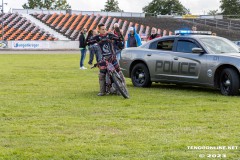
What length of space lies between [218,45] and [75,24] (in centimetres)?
4682

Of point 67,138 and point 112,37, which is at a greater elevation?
point 112,37

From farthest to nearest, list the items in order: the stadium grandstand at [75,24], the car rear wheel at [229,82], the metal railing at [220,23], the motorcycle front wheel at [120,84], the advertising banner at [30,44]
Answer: the metal railing at [220,23], the stadium grandstand at [75,24], the advertising banner at [30,44], the car rear wheel at [229,82], the motorcycle front wheel at [120,84]

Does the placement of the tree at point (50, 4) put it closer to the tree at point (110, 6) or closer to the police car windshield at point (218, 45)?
the tree at point (110, 6)

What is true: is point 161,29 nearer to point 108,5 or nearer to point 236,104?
point 236,104

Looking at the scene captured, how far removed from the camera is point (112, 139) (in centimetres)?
763

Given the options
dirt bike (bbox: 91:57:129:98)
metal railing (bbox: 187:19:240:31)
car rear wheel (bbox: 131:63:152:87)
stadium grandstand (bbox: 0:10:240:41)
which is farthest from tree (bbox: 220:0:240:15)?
dirt bike (bbox: 91:57:129:98)

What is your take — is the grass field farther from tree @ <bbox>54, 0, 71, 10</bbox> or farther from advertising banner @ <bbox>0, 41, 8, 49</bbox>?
tree @ <bbox>54, 0, 71, 10</bbox>

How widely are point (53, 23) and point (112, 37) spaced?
4756 cm

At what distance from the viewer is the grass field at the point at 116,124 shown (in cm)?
689

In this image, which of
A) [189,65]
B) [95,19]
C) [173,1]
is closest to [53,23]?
[95,19]

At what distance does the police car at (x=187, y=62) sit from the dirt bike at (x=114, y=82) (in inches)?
71.6

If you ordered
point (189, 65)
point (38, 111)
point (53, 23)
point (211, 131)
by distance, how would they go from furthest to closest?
point (53, 23) → point (189, 65) → point (38, 111) → point (211, 131)

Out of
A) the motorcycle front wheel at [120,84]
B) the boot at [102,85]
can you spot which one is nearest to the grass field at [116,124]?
the motorcycle front wheel at [120,84]

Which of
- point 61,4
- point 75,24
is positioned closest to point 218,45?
point 75,24
